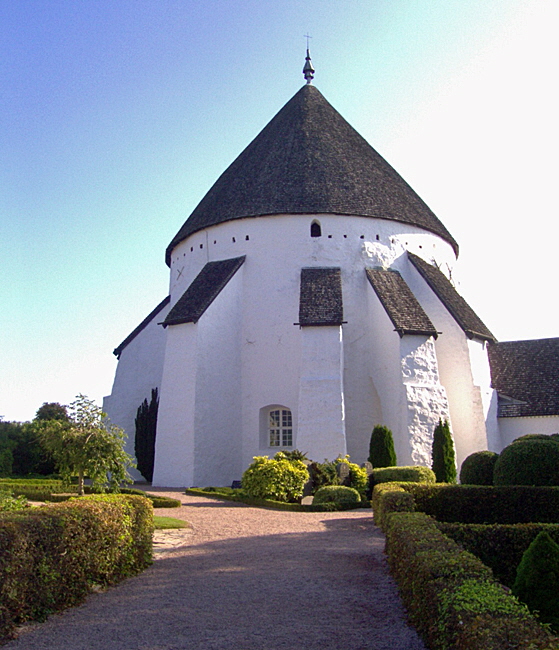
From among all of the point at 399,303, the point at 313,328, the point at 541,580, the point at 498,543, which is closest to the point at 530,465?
the point at 498,543

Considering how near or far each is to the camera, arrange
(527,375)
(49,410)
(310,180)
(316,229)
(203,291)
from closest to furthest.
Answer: (203,291) → (316,229) → (310,180) → (527,375) → (49,410)

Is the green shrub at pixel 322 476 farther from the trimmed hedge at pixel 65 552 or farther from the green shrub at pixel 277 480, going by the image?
the trimmed hedge at pixel 65 552

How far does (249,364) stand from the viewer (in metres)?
22.3

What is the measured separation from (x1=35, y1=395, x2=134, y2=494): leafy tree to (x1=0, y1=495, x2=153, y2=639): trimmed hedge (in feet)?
23.5

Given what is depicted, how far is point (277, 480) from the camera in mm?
15273

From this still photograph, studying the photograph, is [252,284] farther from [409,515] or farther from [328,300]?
[409,515]

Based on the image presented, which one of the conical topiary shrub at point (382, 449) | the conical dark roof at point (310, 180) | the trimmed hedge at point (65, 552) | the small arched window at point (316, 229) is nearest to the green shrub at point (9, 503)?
the trimmed hedge at point (65, 552)

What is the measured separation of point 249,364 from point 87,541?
15.7 meters

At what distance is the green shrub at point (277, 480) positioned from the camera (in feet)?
49.8

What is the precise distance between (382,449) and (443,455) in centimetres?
194

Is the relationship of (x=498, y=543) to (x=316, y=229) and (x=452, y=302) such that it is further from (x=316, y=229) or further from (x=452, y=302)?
(x=316, y=229)

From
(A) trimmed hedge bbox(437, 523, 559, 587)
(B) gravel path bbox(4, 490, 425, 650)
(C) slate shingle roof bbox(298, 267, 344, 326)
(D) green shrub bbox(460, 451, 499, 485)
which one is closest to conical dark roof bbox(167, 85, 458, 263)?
(C) slate shingle roof bbox(298, 267, 344, 326)

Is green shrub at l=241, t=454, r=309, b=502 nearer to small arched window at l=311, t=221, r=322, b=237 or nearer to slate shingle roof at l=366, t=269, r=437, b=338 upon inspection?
slate shingle roof at l=366, t=269, r=437, b=338

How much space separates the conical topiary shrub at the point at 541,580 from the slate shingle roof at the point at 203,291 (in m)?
15.8
